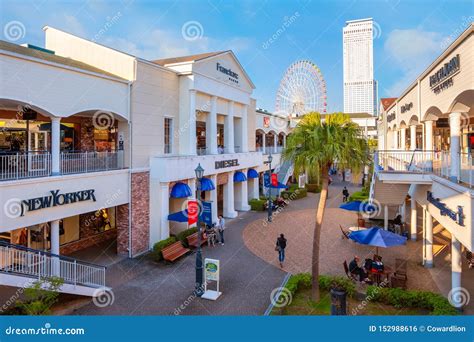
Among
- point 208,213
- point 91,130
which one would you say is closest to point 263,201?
point 208,213

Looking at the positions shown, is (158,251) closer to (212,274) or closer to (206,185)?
(212,274)

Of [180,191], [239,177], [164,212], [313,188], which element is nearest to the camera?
[164,212]

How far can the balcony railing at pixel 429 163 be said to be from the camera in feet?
33.3

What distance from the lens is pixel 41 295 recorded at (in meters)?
10.2

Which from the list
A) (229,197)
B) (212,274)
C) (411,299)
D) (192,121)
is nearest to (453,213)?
(411,299)

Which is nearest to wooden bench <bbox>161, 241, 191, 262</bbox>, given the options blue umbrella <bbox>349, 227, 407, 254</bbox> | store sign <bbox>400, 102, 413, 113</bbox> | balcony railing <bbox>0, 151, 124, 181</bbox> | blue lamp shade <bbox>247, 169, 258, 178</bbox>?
balcony railing <bbox>0, 151, 124, 181</bbox>

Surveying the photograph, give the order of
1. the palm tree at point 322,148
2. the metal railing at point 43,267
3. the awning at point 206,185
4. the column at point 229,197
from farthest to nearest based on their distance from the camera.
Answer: the column at point 229,197, the awning at point 206,185, the palm tree at point 322,148, the metal railing at point 43,267

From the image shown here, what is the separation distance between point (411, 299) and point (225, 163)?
16126 mm

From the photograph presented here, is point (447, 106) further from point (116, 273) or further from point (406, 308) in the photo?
point (116, 273)

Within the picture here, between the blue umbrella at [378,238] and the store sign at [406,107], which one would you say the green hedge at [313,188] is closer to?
the store sign at [406,107]

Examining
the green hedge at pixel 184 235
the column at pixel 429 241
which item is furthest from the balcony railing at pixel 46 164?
the column at pixel 429 241

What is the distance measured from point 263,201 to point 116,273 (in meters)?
16.5

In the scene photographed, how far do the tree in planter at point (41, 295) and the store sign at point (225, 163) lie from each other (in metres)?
14.5

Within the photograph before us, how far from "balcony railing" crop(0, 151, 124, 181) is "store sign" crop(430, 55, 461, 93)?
14.2m
